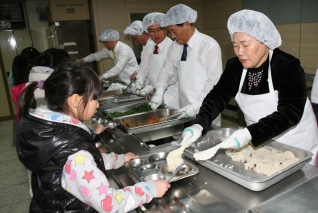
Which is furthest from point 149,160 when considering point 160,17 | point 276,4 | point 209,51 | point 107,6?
point 107,6

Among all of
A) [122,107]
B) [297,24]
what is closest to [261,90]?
[122,107]

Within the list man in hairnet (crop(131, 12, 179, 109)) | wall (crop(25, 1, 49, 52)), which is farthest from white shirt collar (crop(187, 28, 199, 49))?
wall (crop(25, 1, 49, 52))

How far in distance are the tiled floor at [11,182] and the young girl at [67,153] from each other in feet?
5.56

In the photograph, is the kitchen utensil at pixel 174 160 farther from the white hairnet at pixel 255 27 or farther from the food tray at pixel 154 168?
the white hairnet at pixel 255 27

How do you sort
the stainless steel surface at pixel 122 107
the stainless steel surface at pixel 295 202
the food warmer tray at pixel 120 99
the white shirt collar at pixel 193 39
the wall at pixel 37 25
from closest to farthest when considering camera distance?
the stainless steel surface at pixel 295 202
the white shirt collar at pixel 193 39
the stainless steel surface at pixel 122 107
the food warmer tray at pixel 120 99
the wall at pixel 37 25

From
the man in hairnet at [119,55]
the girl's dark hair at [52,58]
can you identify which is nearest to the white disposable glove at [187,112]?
the girl's dark hair at [52,58]

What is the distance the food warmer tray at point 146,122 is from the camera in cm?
155

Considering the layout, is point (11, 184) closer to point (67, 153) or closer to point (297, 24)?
point (67, 153)

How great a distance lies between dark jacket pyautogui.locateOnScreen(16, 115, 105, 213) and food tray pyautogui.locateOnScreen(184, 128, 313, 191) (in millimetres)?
463

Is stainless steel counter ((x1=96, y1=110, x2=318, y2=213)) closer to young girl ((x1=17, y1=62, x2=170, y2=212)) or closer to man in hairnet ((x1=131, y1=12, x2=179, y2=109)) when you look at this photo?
young girl ((x1=17, y1=62, x2=170, y2=212))

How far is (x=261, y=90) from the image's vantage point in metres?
1.27

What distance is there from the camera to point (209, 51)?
186 centimetres

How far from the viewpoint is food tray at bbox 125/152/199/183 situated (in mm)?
972

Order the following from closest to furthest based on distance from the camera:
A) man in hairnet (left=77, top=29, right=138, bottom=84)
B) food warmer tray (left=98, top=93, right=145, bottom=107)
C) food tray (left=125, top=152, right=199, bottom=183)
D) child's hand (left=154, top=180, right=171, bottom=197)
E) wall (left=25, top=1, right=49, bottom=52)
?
1. child's hand (left=154, top=180, right=171, bottom=197)
2. food tray (left=125, top=152, right=199, bottom=183)
3. food warmer tray (left=98, top=93, right=145, bottom=107)
4. man in hairnet (left=77, top=29, right=138, bottom=84)
5. wall (left=25, top=1, right=49, bottom=52)
